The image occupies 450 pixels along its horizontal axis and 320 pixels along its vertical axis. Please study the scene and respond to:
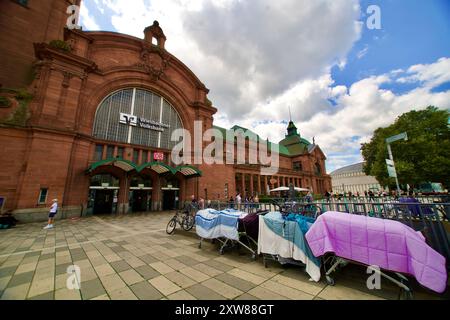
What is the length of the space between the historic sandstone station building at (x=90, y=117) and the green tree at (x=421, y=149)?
23.2 m

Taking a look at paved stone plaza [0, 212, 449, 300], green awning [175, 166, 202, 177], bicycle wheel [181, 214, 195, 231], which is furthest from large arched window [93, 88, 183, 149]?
bicycle wheel [181, 214, 195, 231]

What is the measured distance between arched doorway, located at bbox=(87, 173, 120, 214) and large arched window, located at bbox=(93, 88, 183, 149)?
13.5ft

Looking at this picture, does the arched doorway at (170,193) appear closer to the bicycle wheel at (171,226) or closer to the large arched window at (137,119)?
the large arched window at (137,119)

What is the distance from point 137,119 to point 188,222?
1572cm

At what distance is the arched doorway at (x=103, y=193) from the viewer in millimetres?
16773

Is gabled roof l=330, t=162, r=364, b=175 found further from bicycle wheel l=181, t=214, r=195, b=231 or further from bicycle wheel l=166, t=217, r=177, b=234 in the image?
bicycle wheel l=166, t=217, r=177, b=234

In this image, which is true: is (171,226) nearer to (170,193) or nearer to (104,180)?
(104,180)

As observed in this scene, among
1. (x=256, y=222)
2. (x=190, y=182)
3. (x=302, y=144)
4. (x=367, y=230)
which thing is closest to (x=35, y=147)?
(x=190, y=182)

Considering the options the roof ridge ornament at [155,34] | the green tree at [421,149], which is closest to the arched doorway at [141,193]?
the roof ridge ornament at [155,34]

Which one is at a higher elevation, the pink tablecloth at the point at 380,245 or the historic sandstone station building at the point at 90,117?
the historic sandstone station building at the point at 90,117

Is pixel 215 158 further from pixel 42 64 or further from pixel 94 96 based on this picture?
pixel 42 64

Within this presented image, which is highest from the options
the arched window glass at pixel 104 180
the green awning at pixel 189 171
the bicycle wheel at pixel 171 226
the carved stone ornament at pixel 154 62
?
the carved stone ornament at pixel 154 62

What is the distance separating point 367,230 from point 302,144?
5378cm

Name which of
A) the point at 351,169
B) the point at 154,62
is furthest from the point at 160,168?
the point at 351,169
